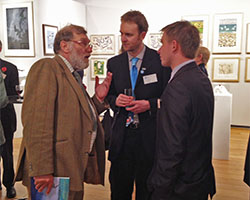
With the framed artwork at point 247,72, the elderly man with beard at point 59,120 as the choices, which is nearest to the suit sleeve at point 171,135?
the elderly man with beard at point 59,120

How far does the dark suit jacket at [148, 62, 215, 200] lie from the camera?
1.50 m

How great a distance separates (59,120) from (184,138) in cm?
73

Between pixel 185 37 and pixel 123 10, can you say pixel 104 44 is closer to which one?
pixel 123 10

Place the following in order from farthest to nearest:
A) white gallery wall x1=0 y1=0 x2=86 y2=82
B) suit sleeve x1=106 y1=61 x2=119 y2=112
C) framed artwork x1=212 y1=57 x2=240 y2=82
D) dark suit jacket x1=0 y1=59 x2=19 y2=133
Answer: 1. framed artwork x1=212 y1=57 x2=240 y2=82
2. white gallery wall x1=0 y1=0 x2=86 y2=82
3. dark suit jacket x1=0 y1=59 x2=19 y2=133
4. suit sleeve x1=106 y1=61 x2=119 y2=112

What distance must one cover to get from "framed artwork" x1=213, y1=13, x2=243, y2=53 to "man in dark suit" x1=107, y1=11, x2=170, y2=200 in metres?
4.88

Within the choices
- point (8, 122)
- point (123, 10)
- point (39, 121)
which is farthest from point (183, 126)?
point (123, 10)

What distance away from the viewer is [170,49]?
1638 mm

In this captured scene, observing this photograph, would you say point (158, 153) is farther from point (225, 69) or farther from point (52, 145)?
point (225, 69)

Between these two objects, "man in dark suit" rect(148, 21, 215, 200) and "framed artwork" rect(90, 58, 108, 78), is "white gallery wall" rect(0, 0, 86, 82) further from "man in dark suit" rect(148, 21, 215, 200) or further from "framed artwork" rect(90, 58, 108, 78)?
"man in dark suit" rect(148, 21, 215, 200)

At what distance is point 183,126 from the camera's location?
149cm

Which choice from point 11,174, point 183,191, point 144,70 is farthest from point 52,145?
point 11,174

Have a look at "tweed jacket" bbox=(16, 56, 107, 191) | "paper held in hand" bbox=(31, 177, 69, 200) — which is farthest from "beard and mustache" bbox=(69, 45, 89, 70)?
"paper held in hand" bbox=(31, 177, 69, 200)

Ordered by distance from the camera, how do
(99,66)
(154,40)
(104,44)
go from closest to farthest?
(154,40), (104,44), (99,66)

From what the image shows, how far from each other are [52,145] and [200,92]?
0.89 metres
